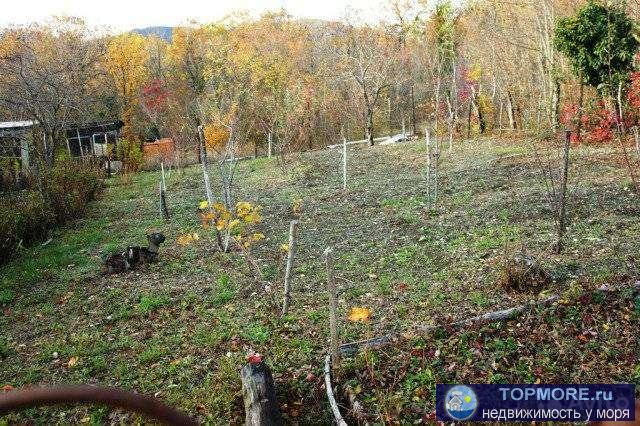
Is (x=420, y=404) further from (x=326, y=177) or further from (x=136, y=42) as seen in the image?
(x=136, y=42)

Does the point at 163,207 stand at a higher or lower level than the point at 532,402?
higher

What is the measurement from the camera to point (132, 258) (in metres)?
8.23

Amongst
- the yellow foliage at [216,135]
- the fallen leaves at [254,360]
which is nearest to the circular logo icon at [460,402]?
the fallen leaves at [254,360]

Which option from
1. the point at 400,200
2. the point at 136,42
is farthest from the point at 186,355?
the point at 136,42

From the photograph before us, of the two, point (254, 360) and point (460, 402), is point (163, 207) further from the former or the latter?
point (460, 402)

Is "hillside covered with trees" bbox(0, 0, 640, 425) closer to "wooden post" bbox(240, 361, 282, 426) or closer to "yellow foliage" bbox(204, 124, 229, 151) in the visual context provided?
"wooden post" bbox(240, 361, 282, 426)

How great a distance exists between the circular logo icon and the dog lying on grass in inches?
226

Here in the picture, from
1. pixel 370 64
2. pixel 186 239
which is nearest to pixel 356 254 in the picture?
pixel 186 239

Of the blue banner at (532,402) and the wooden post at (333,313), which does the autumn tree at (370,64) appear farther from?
the blue banner at (532,402)

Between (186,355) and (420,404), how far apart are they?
8.35 feet

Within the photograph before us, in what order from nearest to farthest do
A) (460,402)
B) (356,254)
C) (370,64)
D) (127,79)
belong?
(460,402) → (356,254) → (370,64) → (127,79)

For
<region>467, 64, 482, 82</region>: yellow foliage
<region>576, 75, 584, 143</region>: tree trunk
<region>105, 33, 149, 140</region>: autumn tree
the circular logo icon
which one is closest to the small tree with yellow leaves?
the circular logo icon

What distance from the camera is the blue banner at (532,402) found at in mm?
3438

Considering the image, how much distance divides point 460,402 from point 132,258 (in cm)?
605
